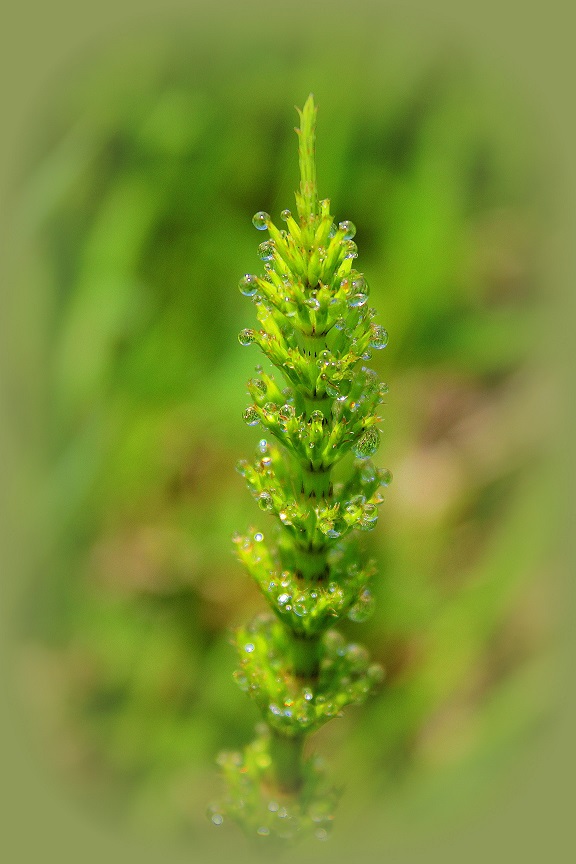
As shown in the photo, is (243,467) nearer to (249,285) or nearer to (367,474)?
(367,474)

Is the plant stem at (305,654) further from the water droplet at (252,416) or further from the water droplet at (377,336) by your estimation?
the water droplet at (377,336)

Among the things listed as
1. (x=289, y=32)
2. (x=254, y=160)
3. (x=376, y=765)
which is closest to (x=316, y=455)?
(x=376, y=765)

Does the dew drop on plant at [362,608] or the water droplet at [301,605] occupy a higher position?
the dew drop on plant at [362,608]

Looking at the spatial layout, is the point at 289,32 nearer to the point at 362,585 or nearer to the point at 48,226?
the point at 48,226

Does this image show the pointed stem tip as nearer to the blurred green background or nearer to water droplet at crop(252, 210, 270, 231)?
water droplet at crop(252, 210, 270, 231)

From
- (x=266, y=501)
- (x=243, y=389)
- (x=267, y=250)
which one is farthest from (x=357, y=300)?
(x=243, y=389)

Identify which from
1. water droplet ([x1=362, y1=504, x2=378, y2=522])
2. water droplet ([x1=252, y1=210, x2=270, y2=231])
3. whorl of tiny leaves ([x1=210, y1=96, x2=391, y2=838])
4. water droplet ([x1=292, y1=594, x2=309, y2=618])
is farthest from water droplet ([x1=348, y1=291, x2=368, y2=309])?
water droplet ([x1=292, y1=594, x2=309, y2=618])

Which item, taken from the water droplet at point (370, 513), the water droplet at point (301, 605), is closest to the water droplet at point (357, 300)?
the water droplet at point (370, 513)
